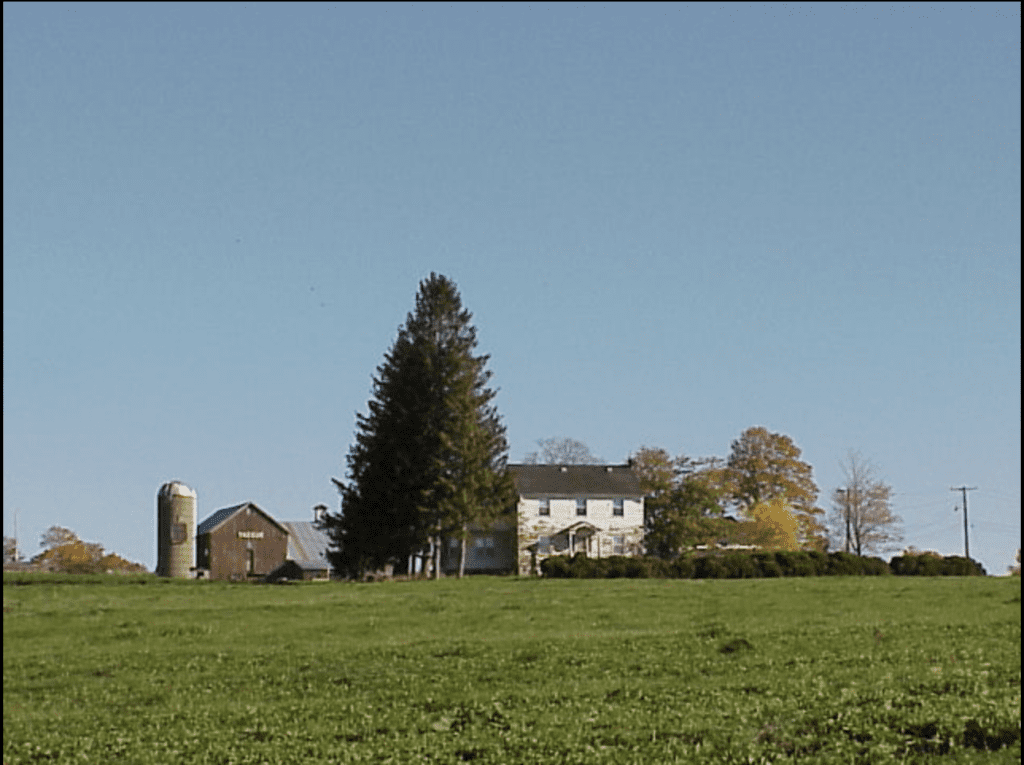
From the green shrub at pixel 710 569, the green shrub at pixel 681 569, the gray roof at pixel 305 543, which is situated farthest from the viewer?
the gray roof at pixel 305 543

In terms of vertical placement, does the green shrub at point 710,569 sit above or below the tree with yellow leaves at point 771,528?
below

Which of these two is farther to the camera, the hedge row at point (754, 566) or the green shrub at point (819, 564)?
the green shrub at point (819, 564)

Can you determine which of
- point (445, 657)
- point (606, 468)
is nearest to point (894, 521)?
point (606, 468)

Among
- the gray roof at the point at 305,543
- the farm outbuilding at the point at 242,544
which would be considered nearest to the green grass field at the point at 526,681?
the farm outbuilding at the point at 242,544

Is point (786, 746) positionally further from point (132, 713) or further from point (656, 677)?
point (132, 713)

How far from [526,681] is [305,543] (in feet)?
311

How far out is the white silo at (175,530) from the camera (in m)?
88.2

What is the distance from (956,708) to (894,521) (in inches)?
3183

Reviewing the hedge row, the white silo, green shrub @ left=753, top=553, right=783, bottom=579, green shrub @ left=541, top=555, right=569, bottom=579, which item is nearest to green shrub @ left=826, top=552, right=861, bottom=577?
the hedge row

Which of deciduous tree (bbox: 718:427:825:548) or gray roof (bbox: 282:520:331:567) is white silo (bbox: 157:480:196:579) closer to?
gray roof (bbox: 282:520:331:567)

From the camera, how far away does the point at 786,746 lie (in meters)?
15.4

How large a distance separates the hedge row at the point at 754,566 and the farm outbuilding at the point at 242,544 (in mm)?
42211

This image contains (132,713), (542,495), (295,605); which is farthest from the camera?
(542,495)

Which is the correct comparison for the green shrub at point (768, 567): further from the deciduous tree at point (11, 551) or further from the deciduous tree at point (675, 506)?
the deciduous tree at point (11, 551)
